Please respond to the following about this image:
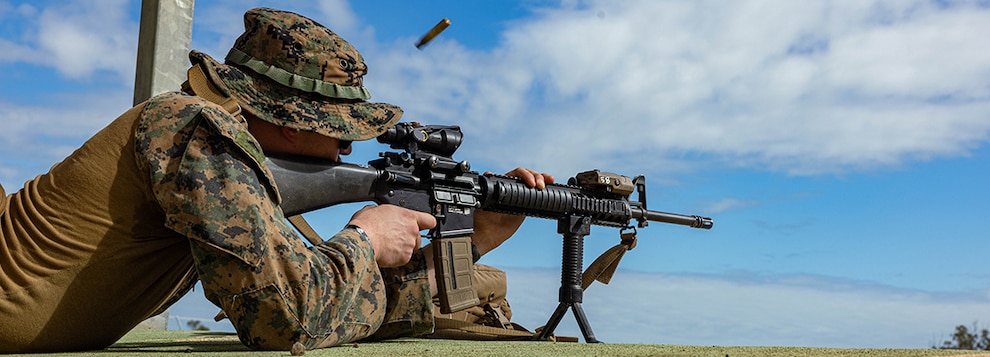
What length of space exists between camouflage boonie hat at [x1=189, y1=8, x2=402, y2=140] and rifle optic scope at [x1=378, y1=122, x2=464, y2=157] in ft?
2.73

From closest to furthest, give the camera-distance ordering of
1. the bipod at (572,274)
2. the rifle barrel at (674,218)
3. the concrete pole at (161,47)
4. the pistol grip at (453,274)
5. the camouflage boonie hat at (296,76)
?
the camouflage boonie hat at (296,76) → the pistol grip at (453,274) → the bipod at (572,274) → the concrete pole at (161,47) → the rifle barrel at (674,218)

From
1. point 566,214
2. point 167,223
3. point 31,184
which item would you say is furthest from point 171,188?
point 566,214

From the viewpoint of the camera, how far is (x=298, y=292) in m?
2.73

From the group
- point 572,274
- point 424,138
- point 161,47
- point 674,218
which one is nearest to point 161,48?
point 161,47

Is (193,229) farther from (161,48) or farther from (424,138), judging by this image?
(161,48)

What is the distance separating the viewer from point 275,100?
3094mm

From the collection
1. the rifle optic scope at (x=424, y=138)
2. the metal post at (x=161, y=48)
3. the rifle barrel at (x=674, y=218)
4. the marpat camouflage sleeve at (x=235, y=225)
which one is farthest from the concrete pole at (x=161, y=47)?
the rifle barrel at (x=674, y=218)

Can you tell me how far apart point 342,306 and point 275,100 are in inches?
32.1

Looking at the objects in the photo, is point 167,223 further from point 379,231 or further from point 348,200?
Result: point 348,200

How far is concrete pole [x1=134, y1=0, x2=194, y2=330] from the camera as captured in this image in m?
5.15

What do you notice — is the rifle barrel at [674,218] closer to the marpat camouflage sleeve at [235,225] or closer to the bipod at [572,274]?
the bipod at [572,274]

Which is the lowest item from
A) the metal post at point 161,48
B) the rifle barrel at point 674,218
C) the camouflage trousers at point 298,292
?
the camouflage trousers at point 298,292

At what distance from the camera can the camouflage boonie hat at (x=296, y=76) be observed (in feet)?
10.1

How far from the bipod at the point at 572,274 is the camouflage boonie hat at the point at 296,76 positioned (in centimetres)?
190
